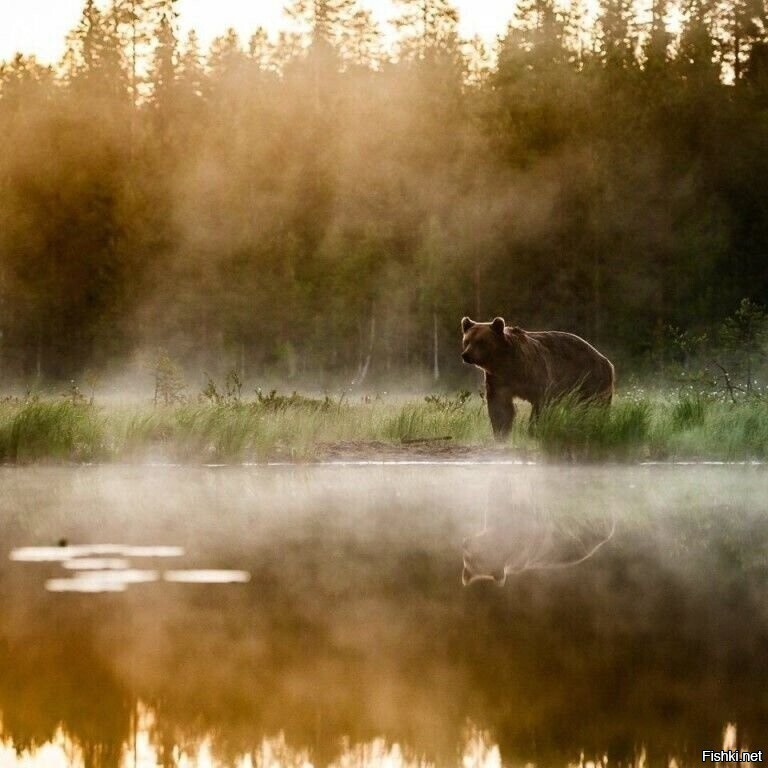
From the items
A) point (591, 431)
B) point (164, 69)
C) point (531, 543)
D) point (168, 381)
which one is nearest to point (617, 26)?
point (164, 69)

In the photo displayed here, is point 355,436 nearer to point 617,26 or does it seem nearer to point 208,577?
point 208,577

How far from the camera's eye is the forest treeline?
44.1m

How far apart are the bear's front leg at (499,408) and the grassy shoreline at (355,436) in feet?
0.59

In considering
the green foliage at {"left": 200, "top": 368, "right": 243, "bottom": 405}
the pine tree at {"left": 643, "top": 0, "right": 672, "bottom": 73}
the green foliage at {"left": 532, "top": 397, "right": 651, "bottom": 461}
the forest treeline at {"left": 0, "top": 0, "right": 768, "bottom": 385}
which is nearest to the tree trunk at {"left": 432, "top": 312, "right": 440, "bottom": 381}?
the forest treeline at {"left": 0, "top": 0, "right": 768, "bottom": 385}

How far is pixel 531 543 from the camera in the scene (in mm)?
10641

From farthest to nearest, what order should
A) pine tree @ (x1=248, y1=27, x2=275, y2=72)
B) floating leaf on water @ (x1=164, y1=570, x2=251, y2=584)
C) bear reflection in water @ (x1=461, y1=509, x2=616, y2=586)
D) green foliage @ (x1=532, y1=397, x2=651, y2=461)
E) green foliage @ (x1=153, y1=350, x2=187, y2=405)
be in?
pine tree @ (x1=248, y1=27, x2=275, y2=72) < green foliage @ (x1=153, y1=350, x2=187, y2=405) < green foliage @ (x1=532, y1=397, x2=651, y2=461) < bear reflection in water @ (x1=461, y1=509, x2=616, y2=586) < floating leaf on water @ (x1=164, y1=570, x2=251, y2=584)

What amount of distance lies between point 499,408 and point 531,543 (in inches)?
347

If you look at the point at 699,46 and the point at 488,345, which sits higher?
the point at 699,46

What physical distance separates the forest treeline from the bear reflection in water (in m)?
30.7

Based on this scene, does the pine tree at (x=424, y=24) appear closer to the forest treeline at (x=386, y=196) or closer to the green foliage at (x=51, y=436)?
the forest treeline at (x=386, y=196)

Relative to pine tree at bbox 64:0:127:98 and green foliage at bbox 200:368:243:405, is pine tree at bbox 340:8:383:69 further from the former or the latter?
green foliage at bbox 200:368:243:405

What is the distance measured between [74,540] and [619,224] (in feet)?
116

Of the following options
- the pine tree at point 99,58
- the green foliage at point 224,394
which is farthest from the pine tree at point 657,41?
the green foliage at point 224,394

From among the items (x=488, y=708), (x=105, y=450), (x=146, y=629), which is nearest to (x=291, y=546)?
(x=146, y=629)
